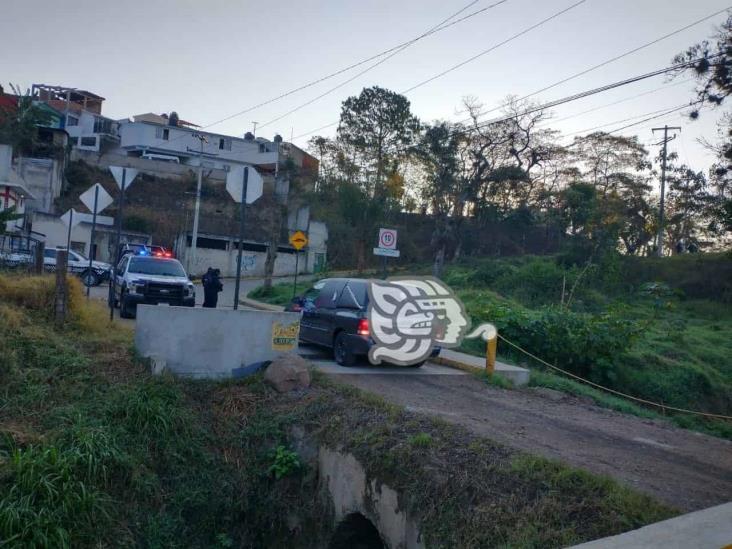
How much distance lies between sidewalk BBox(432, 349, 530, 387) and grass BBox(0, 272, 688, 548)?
190 inches

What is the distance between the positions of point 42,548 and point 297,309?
30.3 feet

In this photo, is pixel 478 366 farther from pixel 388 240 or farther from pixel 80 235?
pixel 80 235

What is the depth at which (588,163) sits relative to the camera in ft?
159

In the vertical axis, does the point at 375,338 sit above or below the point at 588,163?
below

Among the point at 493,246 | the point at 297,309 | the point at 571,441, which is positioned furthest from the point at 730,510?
the point at 493,246

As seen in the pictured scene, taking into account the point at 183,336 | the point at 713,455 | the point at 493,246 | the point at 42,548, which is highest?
the point at 493,246

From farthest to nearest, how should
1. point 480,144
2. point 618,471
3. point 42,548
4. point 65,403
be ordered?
point 480,144
point 65,403
point 618,471
point 42,548

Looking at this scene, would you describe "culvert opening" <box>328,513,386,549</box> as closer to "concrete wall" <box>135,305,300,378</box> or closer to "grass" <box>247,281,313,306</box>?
"concrete wall" <box>135,305,300,378</box>

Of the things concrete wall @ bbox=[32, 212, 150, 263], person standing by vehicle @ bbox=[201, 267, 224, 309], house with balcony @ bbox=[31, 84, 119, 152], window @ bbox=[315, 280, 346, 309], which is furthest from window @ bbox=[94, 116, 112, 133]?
window @ bbox=[315, 280, 346, 309]

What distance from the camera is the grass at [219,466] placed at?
232 inches

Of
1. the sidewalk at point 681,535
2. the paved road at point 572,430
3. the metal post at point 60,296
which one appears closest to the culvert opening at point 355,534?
the paved road at point 572,430

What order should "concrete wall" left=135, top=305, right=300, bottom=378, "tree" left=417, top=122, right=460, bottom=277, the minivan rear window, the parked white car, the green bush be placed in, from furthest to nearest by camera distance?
"tree" left=417, top=122, right=460, bottom=277, the parked white car, the green bush, the minivan rear window, "concrete wall" left=135, top=305, right=300, bottom=378

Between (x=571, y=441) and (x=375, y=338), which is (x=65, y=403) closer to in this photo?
(x=375, y=338)

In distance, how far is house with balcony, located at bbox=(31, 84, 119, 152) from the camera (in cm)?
5872
